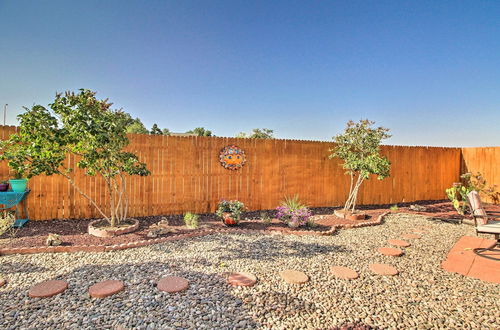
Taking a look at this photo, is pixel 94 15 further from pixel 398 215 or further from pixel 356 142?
pixel 398 215

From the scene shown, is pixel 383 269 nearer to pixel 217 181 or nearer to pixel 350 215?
pixel 350 215

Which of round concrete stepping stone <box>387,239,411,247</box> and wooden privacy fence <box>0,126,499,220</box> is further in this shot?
wooden privacy fence <box>0,126,499,220</box>

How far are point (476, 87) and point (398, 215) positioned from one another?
5.19 meters

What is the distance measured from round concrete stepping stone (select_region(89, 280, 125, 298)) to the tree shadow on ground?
→ 0.12 ft

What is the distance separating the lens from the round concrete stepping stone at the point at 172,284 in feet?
7.13

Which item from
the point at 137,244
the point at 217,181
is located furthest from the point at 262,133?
the point at 137,244

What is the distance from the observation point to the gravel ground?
1.81 metres

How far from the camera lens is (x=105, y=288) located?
2.15m

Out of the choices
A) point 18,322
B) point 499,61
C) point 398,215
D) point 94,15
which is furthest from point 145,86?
point 499,61

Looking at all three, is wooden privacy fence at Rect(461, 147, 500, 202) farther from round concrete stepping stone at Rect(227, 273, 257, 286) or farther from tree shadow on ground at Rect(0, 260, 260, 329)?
tree shadow on ground at Rect(0, 260, 260, 329)

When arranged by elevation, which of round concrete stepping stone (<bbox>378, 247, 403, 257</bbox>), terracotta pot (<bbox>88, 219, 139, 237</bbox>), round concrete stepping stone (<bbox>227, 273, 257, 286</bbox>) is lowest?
round concrete stepping stone (<bbox>378, 247, 403, 257</bbox>)

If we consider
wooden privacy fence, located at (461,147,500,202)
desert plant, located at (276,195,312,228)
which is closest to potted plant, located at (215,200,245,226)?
desert plant, located at (276,195,312,228)

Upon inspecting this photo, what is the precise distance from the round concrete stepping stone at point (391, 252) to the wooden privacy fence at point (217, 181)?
2989 millimetres

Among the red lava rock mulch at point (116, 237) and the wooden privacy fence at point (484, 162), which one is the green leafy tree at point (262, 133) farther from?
the red lava rock mulch at point (116, 237)
